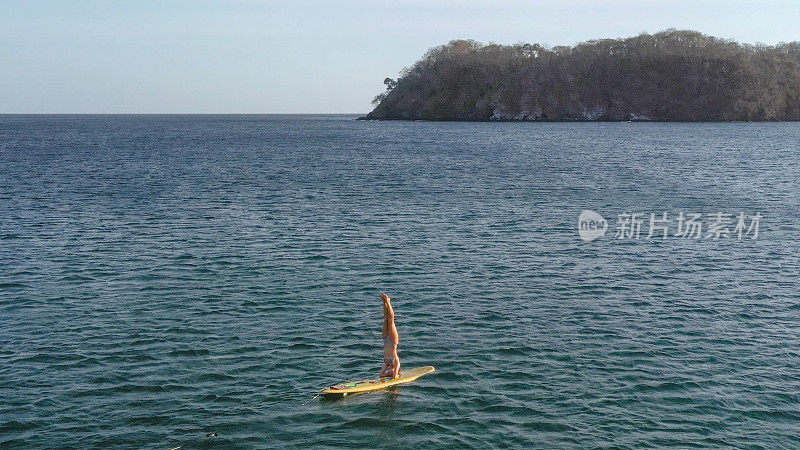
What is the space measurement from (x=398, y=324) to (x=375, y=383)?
606 centimetres

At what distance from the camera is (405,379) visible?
69.5ft

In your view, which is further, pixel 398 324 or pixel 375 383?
pixel 398 324

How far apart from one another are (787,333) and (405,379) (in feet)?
48.0

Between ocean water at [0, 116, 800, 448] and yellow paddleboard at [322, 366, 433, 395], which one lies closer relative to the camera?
ocean water at [0, 116, 800, 448]

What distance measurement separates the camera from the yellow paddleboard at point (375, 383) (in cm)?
2016

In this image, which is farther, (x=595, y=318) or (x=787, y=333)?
(x=595, y=318)

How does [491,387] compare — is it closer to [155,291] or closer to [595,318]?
[595,318]

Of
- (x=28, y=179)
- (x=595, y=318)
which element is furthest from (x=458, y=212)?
(x=28, y=179)

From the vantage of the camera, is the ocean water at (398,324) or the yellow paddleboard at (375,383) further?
the yellow paddleboard at (375,383)

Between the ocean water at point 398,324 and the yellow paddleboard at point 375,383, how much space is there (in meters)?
0.28

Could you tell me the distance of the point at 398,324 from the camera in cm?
2673

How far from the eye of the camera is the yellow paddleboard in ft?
66.1

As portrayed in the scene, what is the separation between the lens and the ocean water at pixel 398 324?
18.8 metres

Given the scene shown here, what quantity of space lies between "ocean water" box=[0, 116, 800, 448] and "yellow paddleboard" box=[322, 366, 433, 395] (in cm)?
28
